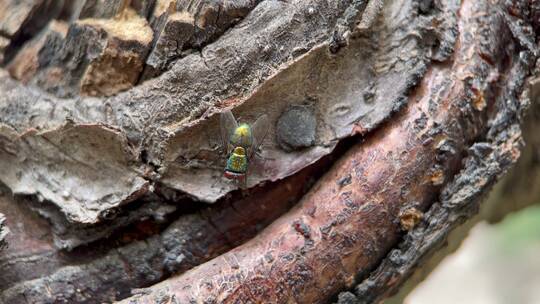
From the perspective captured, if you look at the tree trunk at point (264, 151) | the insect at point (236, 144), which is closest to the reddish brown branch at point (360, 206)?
the tree trunk at point (264, 151)

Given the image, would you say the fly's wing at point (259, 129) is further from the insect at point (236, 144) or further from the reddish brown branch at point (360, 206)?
the reddish brown branch at point (360, 206)

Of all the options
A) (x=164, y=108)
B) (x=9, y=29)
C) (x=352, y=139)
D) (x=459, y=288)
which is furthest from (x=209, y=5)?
(x=459, y=288)

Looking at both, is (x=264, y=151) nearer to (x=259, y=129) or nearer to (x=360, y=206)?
(x=259, y=129)

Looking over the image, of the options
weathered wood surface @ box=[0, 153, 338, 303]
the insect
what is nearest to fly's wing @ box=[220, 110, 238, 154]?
the insect

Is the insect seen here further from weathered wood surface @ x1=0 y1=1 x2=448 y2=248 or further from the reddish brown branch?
the reddish brown branch

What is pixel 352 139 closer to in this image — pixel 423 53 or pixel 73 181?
pixel 423 53

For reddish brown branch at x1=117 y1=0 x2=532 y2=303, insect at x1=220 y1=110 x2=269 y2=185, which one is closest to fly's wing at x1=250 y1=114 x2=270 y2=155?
insect at x1=220 y1=110 x2=269 y2=185

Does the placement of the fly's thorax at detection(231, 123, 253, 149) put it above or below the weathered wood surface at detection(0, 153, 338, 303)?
above
